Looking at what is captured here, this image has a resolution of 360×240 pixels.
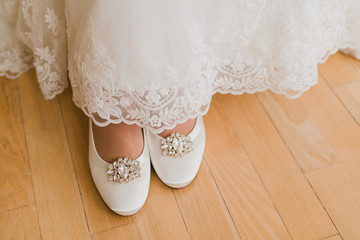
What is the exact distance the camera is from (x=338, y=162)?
1.01m

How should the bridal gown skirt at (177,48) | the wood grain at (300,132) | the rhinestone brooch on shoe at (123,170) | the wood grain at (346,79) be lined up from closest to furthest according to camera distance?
1. the bridal gown skirt at (177,48)
2. the rhinestone brooch on shoe at (123,170)
3. the wood grain at (300,132)
4. the wood grain at (346,79)

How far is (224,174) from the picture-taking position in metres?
0.99

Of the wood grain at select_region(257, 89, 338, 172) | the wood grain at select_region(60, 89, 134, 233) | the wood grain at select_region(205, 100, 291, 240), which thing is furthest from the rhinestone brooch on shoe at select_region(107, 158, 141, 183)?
the wood grain at select_region(257, 89, 338, 172)

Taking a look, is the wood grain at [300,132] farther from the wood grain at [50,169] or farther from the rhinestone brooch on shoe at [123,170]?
the wood grain at [50,169]

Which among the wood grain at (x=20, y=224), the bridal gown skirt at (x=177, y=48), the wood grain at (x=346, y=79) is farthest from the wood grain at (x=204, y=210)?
the wood grain at (x=346, y=79)

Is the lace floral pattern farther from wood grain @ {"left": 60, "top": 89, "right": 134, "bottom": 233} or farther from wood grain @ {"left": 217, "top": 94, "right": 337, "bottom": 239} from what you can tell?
wood grain @ {"left": 217, "top": 94, "right": 337, "bottom": 239}

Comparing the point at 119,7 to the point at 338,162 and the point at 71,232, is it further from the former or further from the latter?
the point at 338,162

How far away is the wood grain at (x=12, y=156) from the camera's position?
955mm

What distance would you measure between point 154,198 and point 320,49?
551 mm

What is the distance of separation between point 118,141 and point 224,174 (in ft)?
0.96

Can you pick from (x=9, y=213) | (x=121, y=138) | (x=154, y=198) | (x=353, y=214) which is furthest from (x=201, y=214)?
(x=9, y=213)

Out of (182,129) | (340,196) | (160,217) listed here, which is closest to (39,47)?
(182,129)

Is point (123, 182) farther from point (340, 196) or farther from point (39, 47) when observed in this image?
point (340, 196)

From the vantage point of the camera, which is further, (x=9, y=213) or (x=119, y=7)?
(x=9, y=213)
